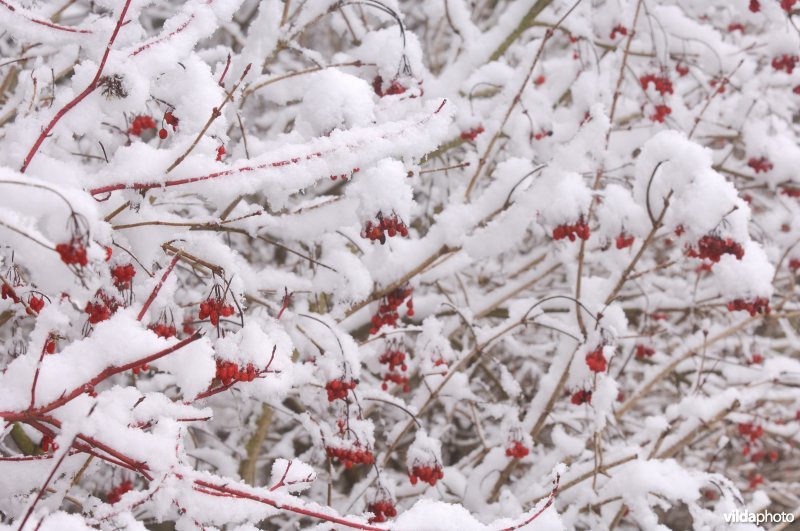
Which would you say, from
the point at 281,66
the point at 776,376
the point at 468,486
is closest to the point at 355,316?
the point at 468,486

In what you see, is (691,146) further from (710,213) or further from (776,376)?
(776,376)

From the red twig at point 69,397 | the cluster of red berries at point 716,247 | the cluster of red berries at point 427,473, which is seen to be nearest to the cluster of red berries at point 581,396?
the cluster of red berries at point 427,473

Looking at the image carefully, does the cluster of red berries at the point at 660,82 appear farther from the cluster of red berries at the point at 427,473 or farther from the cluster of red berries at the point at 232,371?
the cluster of red berries at the point at 232,371

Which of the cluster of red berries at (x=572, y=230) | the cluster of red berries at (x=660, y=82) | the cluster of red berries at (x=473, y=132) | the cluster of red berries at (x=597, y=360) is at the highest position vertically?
the cluster of red berries at (x=660, y=82)

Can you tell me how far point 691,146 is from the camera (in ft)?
8.44

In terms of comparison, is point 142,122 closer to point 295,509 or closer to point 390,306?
point 390,306

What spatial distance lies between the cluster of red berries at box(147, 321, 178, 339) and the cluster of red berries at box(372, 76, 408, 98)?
3.72 feet

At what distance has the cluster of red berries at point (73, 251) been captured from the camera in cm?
110

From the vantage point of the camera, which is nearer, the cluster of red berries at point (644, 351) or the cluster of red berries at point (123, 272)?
the cluster of red berries at point (123, 272)

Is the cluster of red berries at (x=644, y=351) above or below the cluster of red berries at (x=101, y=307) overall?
below

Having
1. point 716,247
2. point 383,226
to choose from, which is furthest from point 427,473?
point 716,247

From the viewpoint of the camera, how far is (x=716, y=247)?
93.8 inches

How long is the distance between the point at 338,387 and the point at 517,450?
37.5 inches

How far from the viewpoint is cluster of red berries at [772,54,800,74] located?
3.68 m
